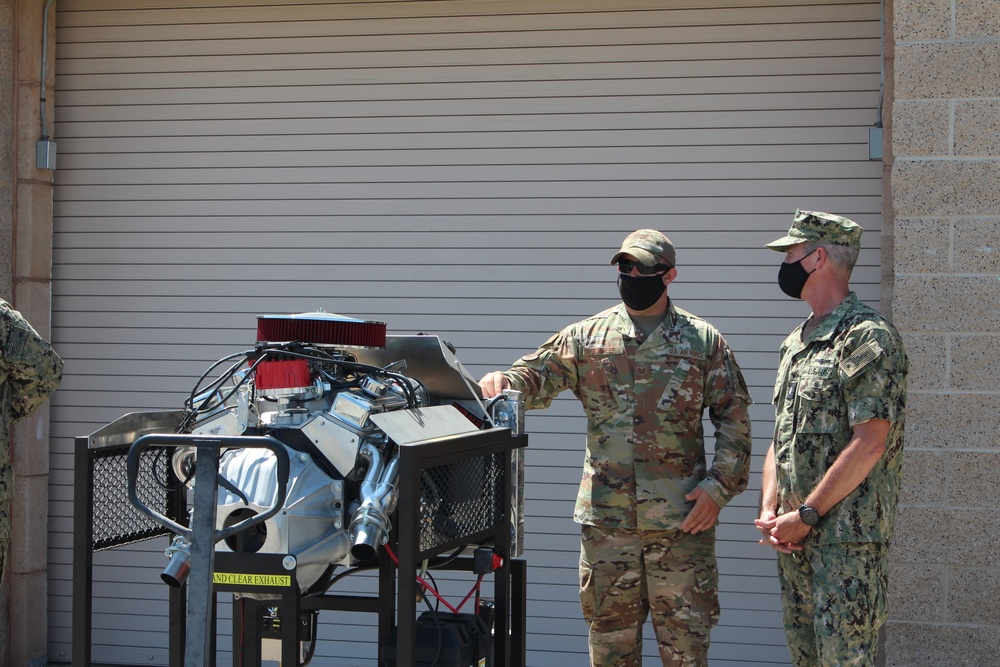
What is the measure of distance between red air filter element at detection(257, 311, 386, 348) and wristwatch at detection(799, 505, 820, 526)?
1.61 m

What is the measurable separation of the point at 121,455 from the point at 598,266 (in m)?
3.17

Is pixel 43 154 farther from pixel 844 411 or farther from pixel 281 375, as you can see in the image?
pixel 844 411

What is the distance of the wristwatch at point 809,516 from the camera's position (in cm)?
373

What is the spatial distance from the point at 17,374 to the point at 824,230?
3.17 meters

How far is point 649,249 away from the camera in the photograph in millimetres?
4180

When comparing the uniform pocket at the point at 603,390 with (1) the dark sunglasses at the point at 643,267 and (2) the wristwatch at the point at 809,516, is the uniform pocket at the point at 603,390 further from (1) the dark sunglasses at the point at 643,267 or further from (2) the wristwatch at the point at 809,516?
(2) the wristwatch at the point at 809,516

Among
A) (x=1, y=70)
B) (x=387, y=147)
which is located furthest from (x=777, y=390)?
(x=1, y=70)

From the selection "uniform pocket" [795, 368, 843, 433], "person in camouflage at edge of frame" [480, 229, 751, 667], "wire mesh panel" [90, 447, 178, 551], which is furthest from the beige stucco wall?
"uniform pocket" [795, 368, 843, 433]

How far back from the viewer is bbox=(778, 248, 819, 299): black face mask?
13.1 feet

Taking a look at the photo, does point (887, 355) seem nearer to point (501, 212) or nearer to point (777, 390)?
point (777, 390)

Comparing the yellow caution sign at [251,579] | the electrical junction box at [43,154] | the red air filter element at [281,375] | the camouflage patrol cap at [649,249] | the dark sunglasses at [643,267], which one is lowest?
the yellow caution sign at [251,579]

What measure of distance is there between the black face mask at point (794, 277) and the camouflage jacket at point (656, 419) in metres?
0.42

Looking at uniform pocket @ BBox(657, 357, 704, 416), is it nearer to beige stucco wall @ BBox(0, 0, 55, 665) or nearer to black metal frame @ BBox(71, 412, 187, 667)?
black metal frame @ BBox(71, 412, 187, 667)

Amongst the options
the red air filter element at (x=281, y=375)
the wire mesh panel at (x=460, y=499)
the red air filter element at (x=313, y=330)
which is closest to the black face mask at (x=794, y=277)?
the wire mesh panel at (x=460, y=499)
